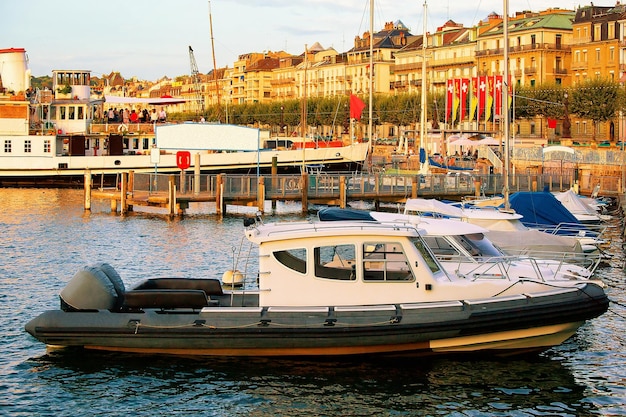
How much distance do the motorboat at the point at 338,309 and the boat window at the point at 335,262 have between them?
0.02m

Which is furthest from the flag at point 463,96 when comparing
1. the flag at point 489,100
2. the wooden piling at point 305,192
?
the wooden piling at point 305,192

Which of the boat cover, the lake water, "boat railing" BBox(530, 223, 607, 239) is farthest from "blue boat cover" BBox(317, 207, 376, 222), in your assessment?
the boat cover

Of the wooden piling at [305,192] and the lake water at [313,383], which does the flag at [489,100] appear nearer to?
the wooden piling at [305,192]

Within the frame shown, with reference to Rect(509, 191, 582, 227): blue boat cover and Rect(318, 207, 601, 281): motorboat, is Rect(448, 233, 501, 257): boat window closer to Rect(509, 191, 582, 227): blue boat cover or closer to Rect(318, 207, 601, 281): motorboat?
Rect(318, 207, 601, 281): motorboat

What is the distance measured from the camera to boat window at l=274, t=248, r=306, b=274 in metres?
19.6

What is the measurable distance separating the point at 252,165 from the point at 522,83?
2480 inches

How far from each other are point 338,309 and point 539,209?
19806mm

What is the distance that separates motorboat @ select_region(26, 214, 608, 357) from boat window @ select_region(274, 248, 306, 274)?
0.02 meters

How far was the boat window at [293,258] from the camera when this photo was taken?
64.4 ft

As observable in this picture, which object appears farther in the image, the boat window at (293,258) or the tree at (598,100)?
the tree at (598,100)

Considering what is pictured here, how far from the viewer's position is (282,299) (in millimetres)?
19562

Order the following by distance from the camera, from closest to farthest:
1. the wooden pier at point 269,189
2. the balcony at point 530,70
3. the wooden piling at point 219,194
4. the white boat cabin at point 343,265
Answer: the white boat cabin at point 343,265, the wooden piling at point 219,194, the wooden pier at point 269,189, the balcony at point 530,70

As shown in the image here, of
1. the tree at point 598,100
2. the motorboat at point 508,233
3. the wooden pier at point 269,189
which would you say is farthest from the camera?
the tree at point 598,100

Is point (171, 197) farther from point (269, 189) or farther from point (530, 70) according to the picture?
point (530, 70)
